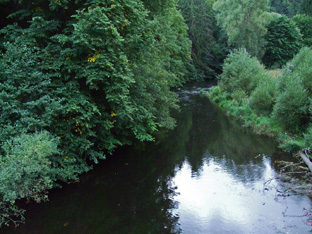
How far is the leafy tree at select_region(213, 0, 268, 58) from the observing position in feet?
128

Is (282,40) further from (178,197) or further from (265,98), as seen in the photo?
(178,197)

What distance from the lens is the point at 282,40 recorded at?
4722 centimetres

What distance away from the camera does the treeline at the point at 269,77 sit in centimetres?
1688

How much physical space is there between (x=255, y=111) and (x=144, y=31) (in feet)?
44.9

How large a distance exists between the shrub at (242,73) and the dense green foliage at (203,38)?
17.8m

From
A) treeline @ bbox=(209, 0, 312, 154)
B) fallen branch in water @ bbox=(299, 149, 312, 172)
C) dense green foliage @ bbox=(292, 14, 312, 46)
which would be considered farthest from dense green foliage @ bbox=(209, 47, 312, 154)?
dense green foliage @ bbox=(292, 14, 312, 46)

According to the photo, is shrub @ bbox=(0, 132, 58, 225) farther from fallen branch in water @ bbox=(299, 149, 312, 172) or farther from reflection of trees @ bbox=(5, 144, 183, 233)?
fallen branch in water @ bbox=(299, 149, 312, 172)

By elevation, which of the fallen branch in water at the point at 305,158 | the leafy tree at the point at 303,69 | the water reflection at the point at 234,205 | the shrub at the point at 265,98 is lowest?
the water reflection at the point at 234,205

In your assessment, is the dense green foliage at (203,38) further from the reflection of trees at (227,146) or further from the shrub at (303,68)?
the shrub at (303,68)

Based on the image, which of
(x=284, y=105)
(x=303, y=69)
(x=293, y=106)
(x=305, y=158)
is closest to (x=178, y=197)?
(x=305, y=158)

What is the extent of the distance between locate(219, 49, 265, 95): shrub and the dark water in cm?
1231

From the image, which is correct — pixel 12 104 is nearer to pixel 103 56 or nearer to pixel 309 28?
pixel 103 56

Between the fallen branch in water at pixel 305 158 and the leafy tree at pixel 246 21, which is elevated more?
the leafy tree at pixel 246 21

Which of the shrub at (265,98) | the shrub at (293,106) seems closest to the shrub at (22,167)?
the shrub at (293,106)
